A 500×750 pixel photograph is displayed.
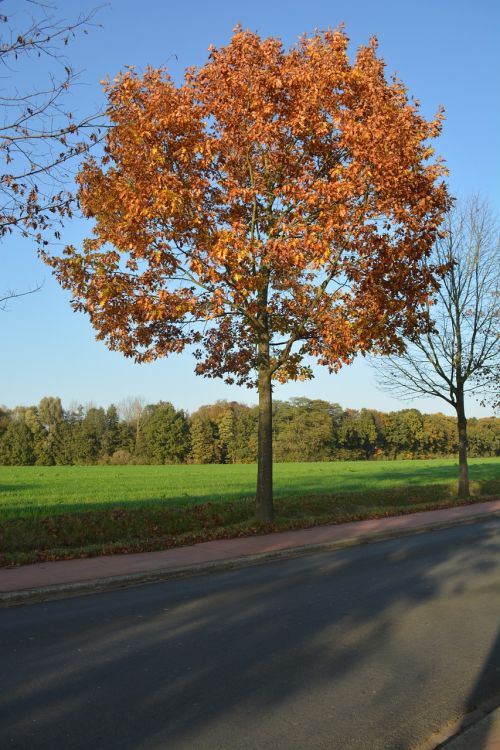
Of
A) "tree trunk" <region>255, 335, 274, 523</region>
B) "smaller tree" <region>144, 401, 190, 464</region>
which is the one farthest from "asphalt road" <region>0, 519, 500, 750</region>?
"smaller tree" <region>144, 401, 190, 464</region>

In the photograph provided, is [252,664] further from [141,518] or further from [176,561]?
[141,518]

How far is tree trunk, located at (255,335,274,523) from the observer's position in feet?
49.0

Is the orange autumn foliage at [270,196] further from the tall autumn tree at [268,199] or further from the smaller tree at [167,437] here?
the smaller tree at [167,437]

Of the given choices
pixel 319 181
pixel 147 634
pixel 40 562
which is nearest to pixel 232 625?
pixel 147 634

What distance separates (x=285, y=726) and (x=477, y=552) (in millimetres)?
8504

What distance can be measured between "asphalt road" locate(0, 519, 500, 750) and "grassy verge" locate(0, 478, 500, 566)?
3.07 meters

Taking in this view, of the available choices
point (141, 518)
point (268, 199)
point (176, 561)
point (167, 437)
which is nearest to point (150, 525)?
point (141, 518)

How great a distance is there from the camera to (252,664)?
5.27 metres

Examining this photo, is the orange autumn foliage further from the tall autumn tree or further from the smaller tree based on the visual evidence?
the smaller tree

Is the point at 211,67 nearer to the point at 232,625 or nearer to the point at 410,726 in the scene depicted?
the point at 232,625

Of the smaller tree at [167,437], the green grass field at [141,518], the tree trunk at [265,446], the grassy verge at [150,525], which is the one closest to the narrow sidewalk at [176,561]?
the grassy verge at [150,525]

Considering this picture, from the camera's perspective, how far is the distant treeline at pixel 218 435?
80188 mm

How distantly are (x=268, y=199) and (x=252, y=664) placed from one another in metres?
11.9

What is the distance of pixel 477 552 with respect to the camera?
11.6 m
